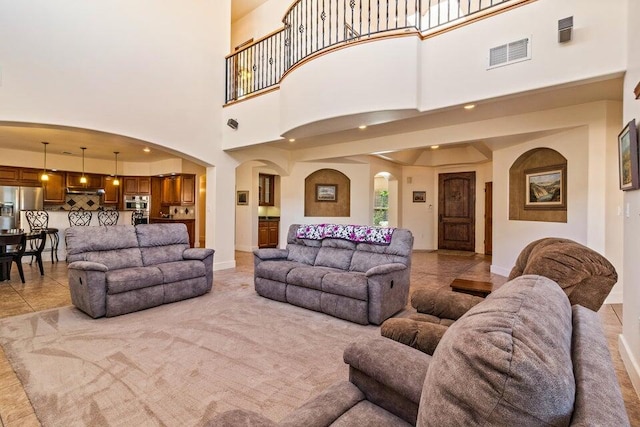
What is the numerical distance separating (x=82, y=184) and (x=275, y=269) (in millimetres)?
7296

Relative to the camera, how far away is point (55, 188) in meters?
8.09

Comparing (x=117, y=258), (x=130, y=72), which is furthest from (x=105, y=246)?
(x=130, y=72)

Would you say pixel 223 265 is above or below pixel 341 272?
below

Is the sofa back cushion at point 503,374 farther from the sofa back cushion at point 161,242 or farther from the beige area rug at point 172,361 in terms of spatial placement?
the sofa back cushion at point 161,242

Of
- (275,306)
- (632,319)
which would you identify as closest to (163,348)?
(275,306)

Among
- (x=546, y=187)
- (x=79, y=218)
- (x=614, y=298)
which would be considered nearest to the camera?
(x=614, y=298)

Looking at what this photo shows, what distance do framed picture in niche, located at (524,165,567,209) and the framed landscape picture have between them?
243cm

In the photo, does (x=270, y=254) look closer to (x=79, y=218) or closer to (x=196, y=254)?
(x=196, y=254)

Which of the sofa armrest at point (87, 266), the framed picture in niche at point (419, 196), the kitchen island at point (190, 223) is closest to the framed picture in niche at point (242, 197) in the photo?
the kitchen island at point (190, 223)

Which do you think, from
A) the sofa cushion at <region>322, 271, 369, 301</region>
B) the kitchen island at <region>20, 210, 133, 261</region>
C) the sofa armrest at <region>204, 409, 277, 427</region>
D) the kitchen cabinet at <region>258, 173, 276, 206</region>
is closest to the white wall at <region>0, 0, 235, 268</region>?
the kitchen cabinet at <region>258, 173, 276, 206</region>

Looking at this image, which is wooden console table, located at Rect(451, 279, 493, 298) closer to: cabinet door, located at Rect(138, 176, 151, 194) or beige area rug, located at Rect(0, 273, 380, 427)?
beige area rug, located at Rect(0, 273, 380, 427)

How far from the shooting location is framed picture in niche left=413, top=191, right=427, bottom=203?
9.36 meters

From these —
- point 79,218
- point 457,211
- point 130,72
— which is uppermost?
point 130,72

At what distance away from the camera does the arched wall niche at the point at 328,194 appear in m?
8.09
